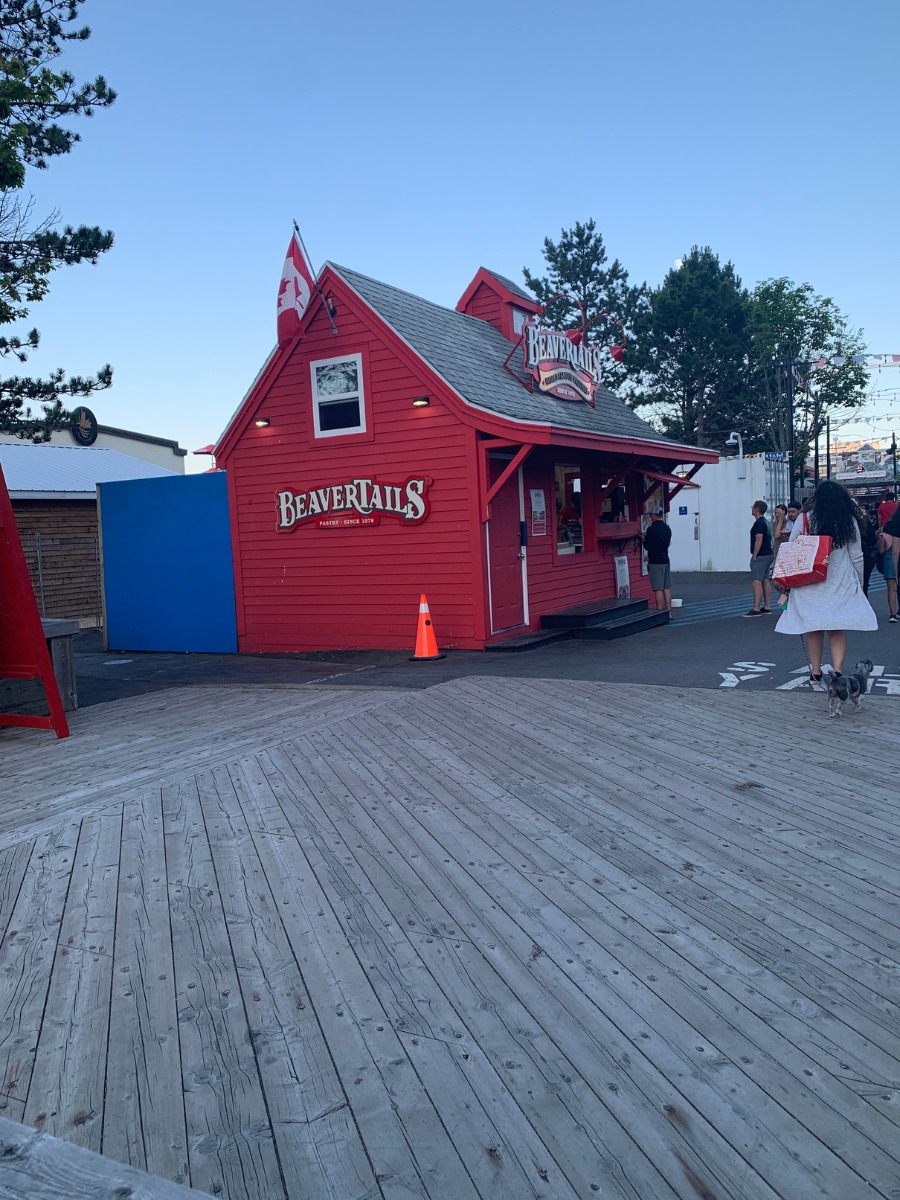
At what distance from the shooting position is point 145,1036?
2963 millimetres

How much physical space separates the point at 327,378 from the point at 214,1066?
39.2 feet

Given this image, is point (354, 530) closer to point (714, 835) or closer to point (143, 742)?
point (143, 742)

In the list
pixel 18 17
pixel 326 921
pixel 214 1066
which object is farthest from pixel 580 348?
pixel 214 1066

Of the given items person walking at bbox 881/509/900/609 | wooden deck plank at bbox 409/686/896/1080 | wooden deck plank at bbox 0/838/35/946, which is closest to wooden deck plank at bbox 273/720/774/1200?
wooden deck plank at bbox 409/686/896/1080

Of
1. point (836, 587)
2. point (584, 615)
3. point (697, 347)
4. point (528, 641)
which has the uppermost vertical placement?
point (697, 347)

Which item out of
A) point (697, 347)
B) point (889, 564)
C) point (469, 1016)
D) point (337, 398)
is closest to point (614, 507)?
point (889, 564)

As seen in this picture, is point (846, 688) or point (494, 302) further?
point (494, 302)

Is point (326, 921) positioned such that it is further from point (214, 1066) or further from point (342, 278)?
point (342, 278)

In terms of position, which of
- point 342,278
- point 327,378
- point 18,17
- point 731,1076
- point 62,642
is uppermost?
point 18,17

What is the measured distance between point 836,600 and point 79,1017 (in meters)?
6.12

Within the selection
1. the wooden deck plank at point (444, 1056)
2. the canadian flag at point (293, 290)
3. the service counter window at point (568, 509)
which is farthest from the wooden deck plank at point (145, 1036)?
the service counter window at point (568, 509)

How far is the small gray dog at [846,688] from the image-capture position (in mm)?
7000

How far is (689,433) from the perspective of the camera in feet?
164

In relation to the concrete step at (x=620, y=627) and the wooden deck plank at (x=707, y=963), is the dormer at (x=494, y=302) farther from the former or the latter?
the wooden deck plank at (x=707, y=963)
